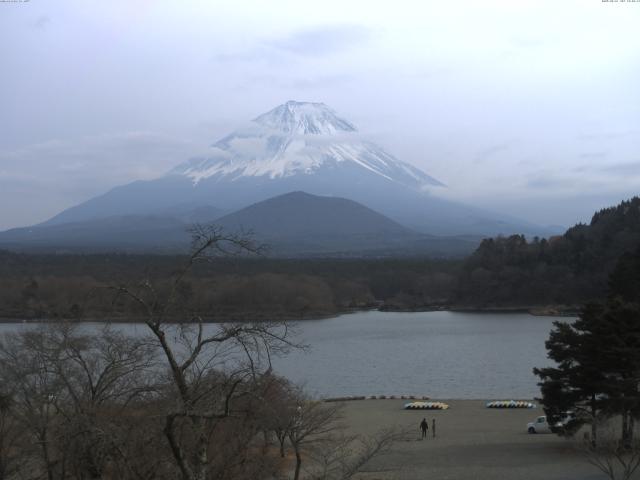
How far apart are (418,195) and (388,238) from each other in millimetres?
55682

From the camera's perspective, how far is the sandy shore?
1217cm

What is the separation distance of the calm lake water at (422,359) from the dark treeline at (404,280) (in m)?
6.69

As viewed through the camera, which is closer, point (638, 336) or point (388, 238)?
point (638, 336)

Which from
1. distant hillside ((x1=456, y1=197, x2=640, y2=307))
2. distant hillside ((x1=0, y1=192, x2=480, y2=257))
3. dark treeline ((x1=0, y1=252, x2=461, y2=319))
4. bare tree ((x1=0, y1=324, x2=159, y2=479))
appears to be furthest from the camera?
distant hillside ((x1=0, y1=192, x2=480, y2=257))

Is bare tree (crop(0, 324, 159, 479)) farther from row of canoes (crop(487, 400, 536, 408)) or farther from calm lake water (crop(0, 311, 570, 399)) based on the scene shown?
row of canoes (crop(487, 400, 536, 408))

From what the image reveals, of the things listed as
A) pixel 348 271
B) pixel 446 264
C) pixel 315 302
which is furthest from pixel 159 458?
pixel 446 264

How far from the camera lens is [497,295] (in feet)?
185

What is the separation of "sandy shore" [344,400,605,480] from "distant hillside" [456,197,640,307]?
34.5 m

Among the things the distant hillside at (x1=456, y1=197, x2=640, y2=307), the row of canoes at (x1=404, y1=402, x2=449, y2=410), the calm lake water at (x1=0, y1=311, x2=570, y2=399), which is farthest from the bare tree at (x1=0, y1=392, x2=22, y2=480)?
the distant hillside at (x1=456, y1=197, x2=640, y2=307)

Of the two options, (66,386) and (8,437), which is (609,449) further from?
(8,437)

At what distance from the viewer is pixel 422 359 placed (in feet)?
94.7

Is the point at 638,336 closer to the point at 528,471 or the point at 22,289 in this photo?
the point at 528,471

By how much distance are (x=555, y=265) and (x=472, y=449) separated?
141 feet

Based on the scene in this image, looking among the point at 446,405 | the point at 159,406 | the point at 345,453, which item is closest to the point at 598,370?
the point at 345,453
